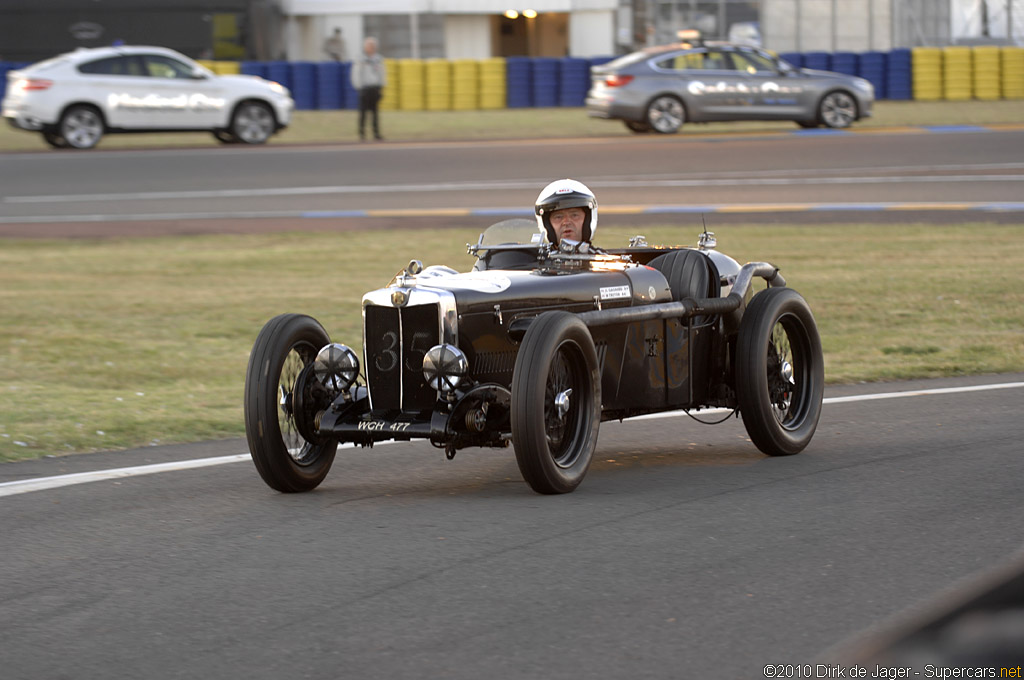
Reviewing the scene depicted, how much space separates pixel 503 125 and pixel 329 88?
5844 millimetres

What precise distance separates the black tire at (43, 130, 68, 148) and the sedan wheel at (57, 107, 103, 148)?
0.14m

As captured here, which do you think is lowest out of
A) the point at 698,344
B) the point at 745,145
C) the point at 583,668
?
the point at 583,668

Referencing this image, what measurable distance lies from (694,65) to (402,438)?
2252 cm

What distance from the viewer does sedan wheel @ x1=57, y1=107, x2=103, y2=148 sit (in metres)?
26.8

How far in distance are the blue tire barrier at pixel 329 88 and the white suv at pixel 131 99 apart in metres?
7.37

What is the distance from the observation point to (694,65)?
2788 cm

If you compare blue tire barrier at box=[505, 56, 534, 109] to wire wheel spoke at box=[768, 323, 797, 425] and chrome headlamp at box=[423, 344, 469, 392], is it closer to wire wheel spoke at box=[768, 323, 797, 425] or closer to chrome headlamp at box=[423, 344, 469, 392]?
wire wheel spoke at box=[768, 323, 797, 425]

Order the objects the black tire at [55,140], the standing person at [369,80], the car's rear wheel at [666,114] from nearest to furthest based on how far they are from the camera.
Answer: the black tire at [55,140] < the car's rear wheel at [666,114] < the standing person at [369,80]

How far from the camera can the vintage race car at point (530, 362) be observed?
20.4 ft

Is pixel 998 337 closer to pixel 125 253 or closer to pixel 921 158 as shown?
pixel 125 253

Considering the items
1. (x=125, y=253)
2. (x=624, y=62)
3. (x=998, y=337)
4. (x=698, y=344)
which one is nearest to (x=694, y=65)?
(x=624, y=62)

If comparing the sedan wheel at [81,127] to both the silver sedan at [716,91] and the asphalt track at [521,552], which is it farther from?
the asphalt track at [521,552]

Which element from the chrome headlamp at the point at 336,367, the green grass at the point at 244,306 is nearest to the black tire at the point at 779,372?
the chrome headlamp at the point at 336,367

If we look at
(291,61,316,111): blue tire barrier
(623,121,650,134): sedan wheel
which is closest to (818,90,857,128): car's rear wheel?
(623,121,650,134): sedan wheel
